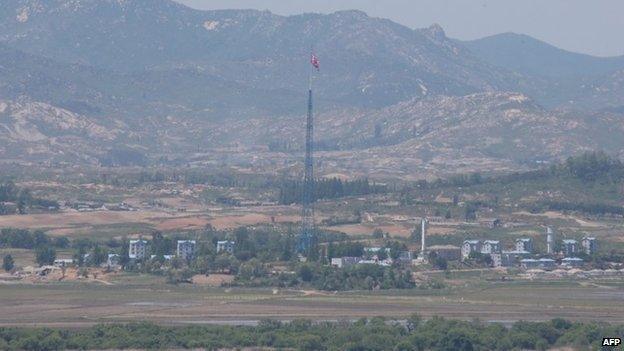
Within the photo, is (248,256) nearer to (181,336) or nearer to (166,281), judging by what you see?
(166,281)

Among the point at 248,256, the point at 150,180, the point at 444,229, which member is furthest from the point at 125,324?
the point at 150,180

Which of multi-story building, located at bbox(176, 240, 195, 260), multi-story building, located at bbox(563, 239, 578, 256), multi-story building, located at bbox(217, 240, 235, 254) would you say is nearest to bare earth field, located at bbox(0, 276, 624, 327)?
multi-story building, located at bbox(176, 240, 195, 260)

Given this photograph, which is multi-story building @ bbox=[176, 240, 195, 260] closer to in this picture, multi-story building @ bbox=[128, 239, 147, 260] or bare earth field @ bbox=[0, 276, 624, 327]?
multi-story building @ bbox=[128, 239, 147, 260]

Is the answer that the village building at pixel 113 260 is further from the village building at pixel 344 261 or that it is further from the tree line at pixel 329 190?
the tree line at pixel 329 190

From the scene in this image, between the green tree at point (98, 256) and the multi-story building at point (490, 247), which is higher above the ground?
the multi-story building at point (490, 247)

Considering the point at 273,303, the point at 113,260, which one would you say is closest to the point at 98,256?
the point at 113,260

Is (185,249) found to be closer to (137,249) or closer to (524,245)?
(137,249)

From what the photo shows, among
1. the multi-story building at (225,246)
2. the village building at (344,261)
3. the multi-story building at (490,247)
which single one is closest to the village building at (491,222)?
the multi-story building at (490,247)
